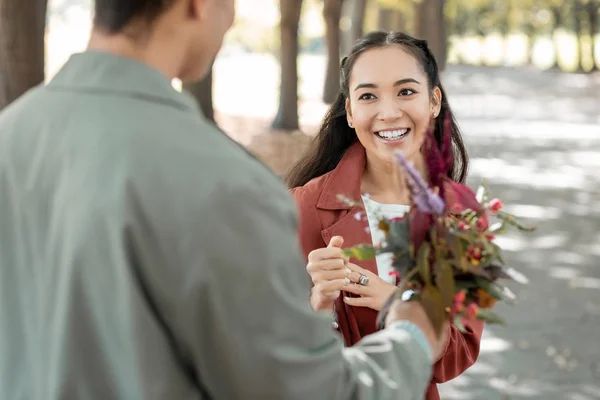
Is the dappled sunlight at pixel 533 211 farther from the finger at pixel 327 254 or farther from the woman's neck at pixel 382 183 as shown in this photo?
the finger at pixel 327 254

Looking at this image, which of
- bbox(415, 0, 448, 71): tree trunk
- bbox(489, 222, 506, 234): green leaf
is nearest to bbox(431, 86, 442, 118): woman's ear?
bbox(489, 222, 506, 234): green leaf

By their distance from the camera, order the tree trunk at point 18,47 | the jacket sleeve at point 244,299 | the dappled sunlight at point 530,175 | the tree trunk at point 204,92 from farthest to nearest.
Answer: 1. the dappled sunlight at point 530,175
2. the tree trunk at point 204,92
3. the tree trunk at point 18,47
4. the jacket sleeve at point 244,299

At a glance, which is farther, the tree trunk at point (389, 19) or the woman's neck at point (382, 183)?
the tree trunk at point (389, 19)

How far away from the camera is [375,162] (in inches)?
125

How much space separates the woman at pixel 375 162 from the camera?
114 inches

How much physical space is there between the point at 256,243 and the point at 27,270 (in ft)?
1.41

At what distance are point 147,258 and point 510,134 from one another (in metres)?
19.4

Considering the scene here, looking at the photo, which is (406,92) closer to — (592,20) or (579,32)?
(592,20)

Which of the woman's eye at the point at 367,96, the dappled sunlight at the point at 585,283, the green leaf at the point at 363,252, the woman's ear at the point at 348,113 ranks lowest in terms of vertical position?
the dappled sunlight at the point at 585,283

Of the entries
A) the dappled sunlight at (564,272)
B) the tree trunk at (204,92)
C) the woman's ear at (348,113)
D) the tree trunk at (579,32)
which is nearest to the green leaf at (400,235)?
the woman's ear at (348,113)

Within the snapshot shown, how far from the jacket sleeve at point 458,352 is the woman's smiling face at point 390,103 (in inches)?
21.8

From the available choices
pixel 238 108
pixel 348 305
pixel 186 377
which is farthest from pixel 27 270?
pixel 238 108

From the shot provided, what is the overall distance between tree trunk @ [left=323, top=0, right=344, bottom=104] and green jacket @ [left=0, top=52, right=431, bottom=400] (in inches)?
766

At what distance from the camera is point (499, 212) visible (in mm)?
2371
